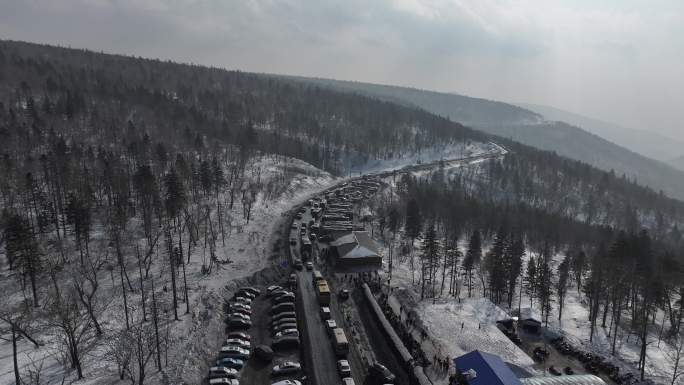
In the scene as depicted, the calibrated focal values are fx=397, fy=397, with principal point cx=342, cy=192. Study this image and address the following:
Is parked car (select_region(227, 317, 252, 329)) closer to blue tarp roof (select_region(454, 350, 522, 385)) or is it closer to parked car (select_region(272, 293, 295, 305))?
parked car (select_region(272, 293, 295, 305))

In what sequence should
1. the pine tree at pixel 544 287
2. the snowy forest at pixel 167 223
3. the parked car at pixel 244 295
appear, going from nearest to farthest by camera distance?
the snowy forest at pixel 167 223 < the parked car at pixel 244 295 < the pine tree at pixel 544 287

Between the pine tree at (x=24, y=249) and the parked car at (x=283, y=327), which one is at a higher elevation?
the pine tree at (x=24, y=249)

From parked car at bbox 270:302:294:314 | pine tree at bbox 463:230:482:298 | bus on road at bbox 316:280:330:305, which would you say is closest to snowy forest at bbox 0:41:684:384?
pine tree at bbox 463:230:482:298

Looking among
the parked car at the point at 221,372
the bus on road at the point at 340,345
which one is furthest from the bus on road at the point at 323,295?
the parked car at the point at 221,372

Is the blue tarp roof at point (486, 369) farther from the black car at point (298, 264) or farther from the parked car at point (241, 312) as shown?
the black car at point (298, 264)

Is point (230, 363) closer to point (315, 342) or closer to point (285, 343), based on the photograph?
point (285, 343)

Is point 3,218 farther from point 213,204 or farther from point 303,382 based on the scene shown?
point 303,382
